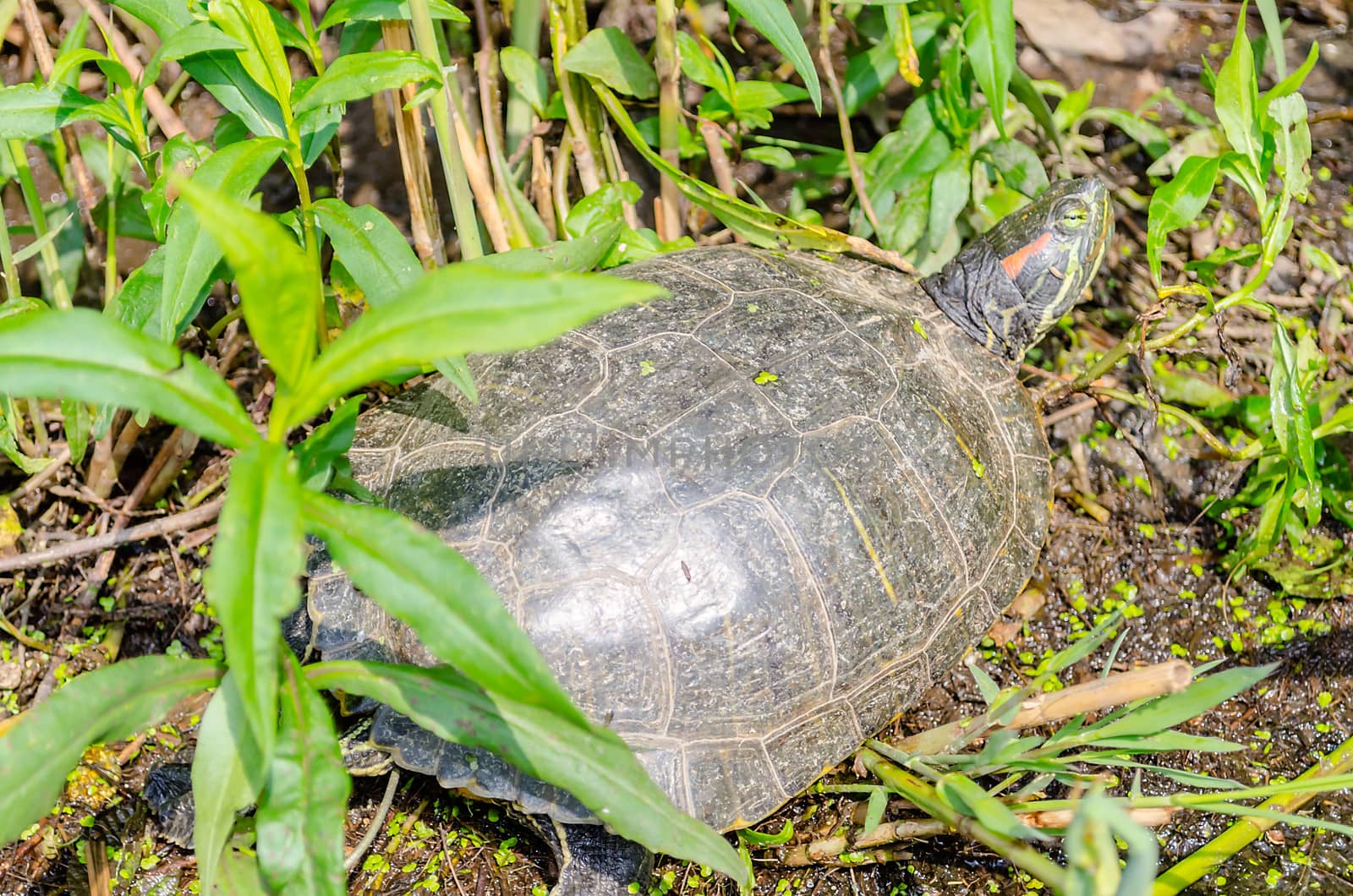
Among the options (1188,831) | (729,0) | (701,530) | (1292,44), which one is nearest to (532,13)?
(729,0)

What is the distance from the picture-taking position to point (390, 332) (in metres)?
1.23

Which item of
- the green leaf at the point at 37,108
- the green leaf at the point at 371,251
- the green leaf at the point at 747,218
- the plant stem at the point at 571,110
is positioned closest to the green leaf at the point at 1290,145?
the green leaf at the point at 747,218

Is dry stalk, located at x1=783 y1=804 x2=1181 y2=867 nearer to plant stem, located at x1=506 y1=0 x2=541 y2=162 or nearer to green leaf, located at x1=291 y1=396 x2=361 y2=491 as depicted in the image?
green leaf, located at x1=291 y1=396 x2=361 y2=491

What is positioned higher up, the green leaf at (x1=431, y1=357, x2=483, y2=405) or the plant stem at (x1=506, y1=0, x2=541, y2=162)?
the plant stem at (x1=506, y1=0, x2=541, y2=162)

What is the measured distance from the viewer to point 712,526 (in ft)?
7.07

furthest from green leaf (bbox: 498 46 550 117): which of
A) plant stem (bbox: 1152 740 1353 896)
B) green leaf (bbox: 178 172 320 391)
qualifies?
plant stem (bbox: 1152 740 1353 896)

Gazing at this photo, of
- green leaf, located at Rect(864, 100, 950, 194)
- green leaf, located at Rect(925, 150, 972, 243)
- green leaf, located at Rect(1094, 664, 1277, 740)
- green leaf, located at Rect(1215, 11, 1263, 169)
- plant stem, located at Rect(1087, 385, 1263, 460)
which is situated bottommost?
plant stem, located at Rect(1087, 385, 1263, 460)

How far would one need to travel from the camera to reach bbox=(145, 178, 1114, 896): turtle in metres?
2.08

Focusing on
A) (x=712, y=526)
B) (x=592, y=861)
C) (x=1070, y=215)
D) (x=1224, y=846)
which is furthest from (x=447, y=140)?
(x=1224, y=846)

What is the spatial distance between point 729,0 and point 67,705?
1.94m

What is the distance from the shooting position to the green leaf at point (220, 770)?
4.65 ft

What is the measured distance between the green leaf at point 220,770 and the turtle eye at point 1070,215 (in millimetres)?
2480

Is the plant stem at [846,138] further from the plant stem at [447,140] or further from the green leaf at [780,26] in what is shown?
the plant stem at [447,140]

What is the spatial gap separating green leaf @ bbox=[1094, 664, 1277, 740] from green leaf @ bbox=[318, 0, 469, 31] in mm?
1901
